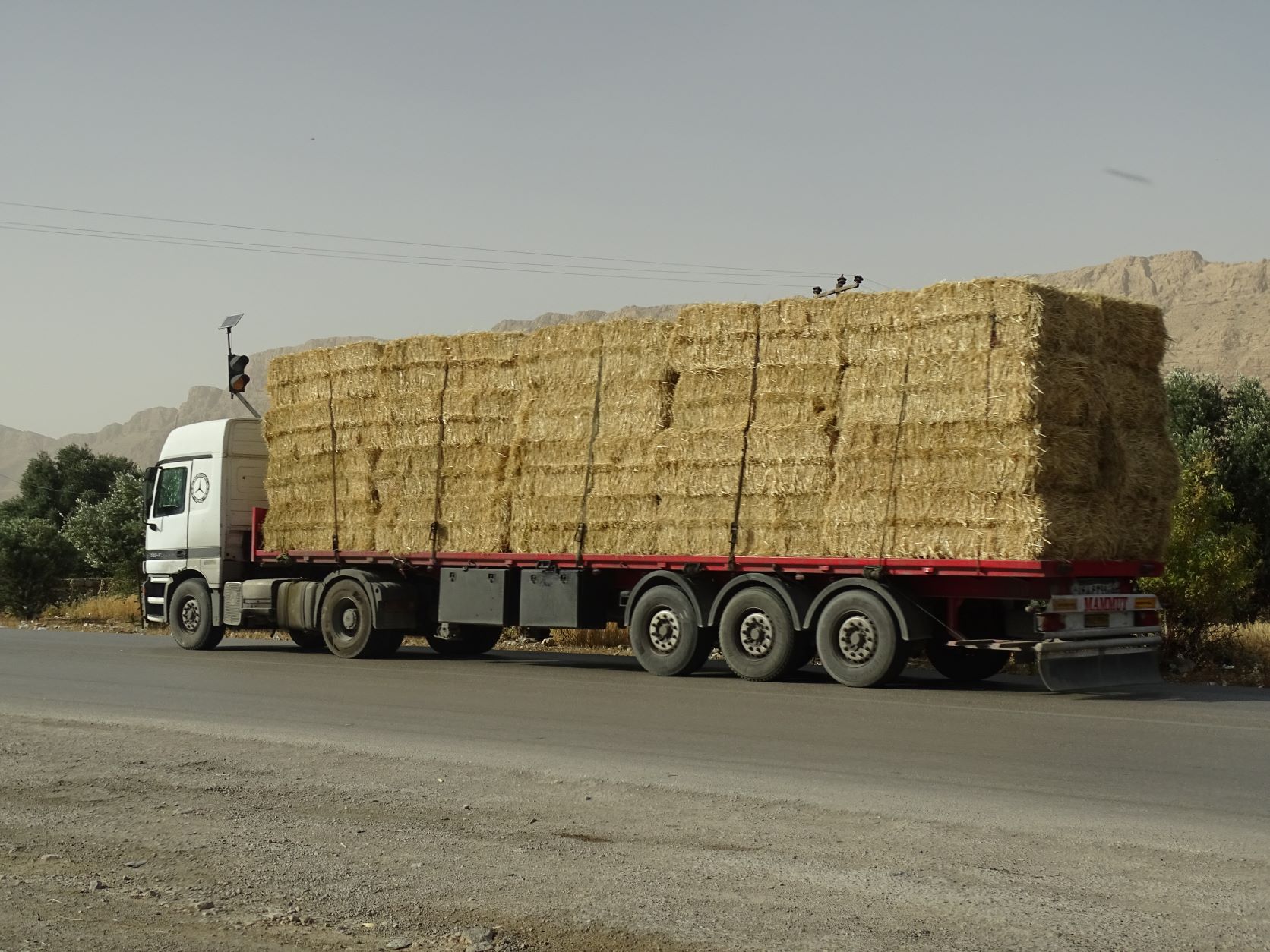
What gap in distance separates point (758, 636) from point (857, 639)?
1.22 meters

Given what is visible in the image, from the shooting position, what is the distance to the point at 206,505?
22.5 meters

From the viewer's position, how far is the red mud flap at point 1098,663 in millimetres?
14320

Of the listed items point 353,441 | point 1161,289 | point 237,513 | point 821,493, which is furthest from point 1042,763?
point 1161,289

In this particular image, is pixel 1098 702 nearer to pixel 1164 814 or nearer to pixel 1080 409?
pixel 1080 409

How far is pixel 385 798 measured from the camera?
28.5 ft

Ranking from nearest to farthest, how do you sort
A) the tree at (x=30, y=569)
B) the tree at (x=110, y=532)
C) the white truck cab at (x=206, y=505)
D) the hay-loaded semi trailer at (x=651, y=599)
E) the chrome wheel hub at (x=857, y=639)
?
the hay-loaded semi trailer at (x=651, y=599)
the chrome wheel hub at (x=857, y=639)
the white truck cab at (x=206, y=505)
the tree at (x=30, y=569)
the tree at (x=110, y=532)

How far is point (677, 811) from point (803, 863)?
1.45 metres

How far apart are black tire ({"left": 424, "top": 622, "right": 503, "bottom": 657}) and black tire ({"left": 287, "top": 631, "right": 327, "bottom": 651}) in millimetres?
2251

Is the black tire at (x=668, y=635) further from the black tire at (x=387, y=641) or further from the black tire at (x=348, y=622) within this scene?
the black tire at (x=387, y=641)

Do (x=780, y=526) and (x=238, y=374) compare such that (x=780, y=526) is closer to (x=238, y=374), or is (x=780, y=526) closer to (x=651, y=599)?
(x=651, y=599)

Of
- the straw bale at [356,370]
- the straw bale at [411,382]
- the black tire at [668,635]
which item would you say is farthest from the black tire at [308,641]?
the black tire at [668,635]

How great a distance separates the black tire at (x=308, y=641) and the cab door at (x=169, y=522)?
2.05 meters

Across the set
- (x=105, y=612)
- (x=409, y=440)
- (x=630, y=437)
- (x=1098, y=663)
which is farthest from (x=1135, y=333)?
(x=105, y=612)

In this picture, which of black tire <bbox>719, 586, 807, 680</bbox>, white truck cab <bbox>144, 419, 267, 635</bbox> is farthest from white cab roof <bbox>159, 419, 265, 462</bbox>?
black tire <bbox>719, 586, 807, 680</bbox>
